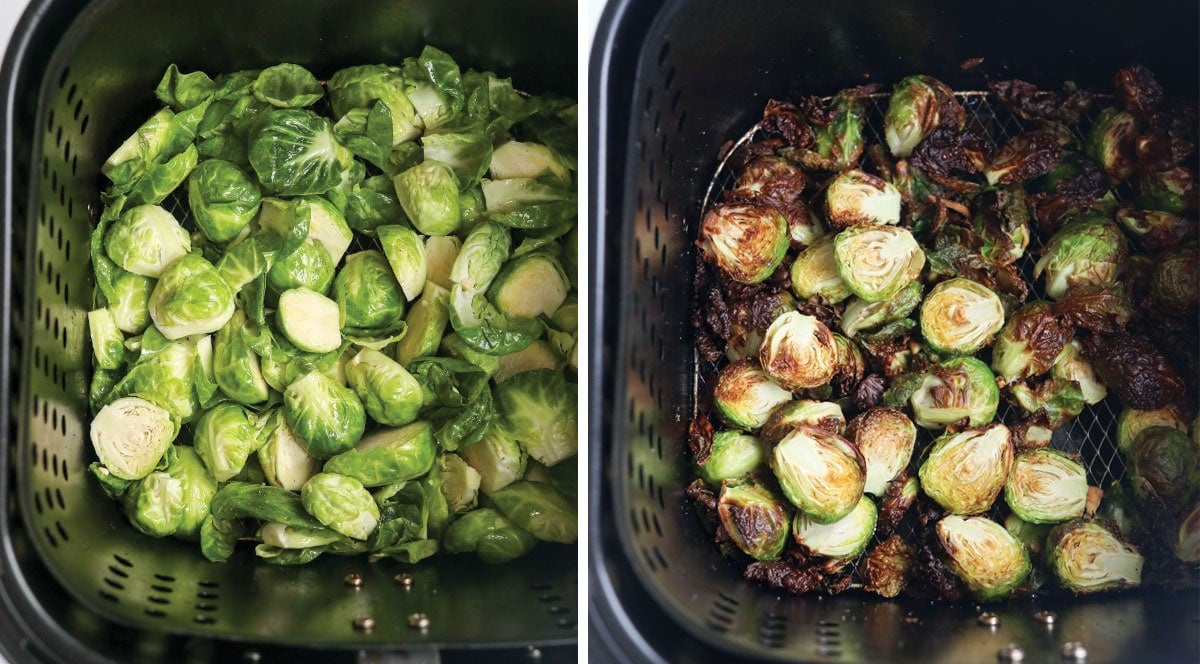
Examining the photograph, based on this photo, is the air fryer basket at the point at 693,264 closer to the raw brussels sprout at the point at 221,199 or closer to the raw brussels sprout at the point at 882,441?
the raw brussels sprout at the point at 882,441

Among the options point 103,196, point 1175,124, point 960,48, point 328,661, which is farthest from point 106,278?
point 1175,124

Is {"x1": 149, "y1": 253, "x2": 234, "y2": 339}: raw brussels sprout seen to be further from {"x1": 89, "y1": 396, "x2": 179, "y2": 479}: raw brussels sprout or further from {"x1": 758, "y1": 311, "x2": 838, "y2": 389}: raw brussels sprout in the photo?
{"x1": 758, "y1": 311, "x2": 838, "y2": 389}: raw brussels sprout

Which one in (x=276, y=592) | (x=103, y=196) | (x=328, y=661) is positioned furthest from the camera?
(x=103, y=196)

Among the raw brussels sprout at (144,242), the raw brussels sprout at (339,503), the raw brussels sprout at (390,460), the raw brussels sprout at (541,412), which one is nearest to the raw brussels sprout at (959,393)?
the raw brussels sprout at (541,412)

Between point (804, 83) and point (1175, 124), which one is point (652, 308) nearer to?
point (804, 83)

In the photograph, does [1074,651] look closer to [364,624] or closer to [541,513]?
[541,513]

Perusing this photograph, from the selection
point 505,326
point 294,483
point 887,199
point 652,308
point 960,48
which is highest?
point 960,48
